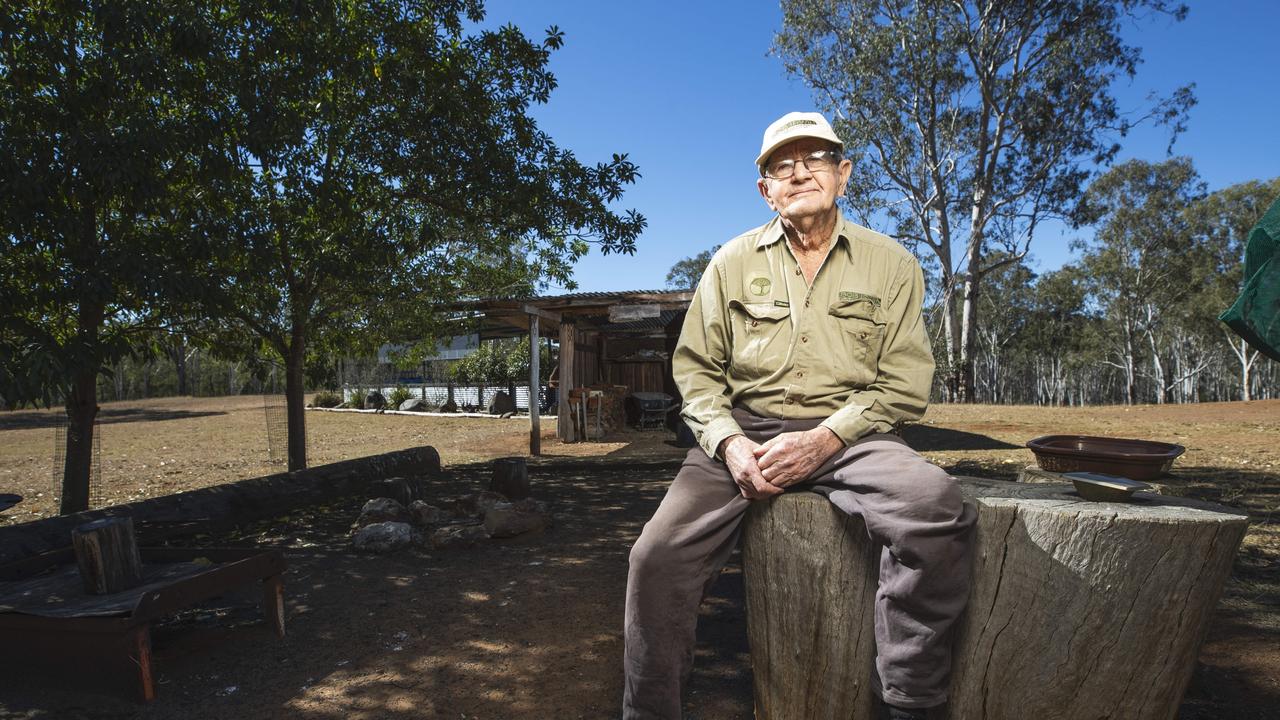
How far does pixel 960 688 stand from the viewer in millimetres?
2150

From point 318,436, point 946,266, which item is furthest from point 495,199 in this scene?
point 946,266

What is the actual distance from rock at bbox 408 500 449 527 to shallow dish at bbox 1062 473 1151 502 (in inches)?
196

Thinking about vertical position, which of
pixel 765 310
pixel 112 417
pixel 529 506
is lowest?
pixel 529 506

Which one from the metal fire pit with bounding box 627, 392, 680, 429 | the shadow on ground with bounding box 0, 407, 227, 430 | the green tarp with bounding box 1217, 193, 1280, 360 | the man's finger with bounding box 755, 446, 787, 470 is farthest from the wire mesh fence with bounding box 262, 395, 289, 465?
the green tarp with bounding box 1217, 193, 1280, 360

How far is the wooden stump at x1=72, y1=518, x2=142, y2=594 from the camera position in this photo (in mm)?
3143

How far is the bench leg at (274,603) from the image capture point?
11.7 ft

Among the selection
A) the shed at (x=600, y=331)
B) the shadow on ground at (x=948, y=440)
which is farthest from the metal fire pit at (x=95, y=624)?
the shadow on ground at (x=948, y=440)

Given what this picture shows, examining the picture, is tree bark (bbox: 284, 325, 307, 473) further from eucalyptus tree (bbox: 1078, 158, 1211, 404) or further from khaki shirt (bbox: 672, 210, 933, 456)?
eucalyptus tree (bbox: 1078, 158, 1211, 404)

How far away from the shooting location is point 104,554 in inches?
125

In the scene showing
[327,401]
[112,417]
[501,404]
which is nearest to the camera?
[501,404]

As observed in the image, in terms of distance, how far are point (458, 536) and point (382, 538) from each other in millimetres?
551

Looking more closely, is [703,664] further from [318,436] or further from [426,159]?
[318,436]

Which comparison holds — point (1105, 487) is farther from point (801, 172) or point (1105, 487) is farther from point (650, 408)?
point (650, 408)

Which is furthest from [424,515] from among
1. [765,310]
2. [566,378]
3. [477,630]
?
[566,378]
